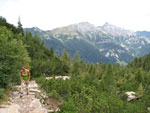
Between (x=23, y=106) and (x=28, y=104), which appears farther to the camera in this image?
(x=28, y=104)

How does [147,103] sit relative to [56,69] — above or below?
below

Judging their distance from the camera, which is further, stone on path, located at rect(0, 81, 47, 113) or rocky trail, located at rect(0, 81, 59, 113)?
rocky trail, located at rect(0, 81, 59, 113)

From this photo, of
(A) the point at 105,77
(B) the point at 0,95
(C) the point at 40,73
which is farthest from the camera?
(A) the point at 105,77

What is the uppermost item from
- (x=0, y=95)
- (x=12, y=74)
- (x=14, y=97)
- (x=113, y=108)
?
(x=12, y=74)

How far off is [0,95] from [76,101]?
728 cm

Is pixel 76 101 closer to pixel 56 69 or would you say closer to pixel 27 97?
pixel 27 97

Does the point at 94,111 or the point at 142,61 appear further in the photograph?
the point at 142,61

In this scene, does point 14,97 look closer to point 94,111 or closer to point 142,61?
point 94,111

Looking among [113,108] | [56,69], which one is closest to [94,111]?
[113,108]

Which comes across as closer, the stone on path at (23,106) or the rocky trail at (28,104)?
the stone on path at (23,106)

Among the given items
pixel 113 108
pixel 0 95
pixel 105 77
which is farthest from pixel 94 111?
pixel 105 77

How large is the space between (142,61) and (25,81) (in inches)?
3955

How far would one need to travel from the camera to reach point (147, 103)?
25172mm

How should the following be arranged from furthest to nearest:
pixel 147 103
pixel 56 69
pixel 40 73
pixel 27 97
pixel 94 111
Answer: pixel 56 69
pixel 40 73
pixel 147 103
pixel 94 111
pixel 27 97
